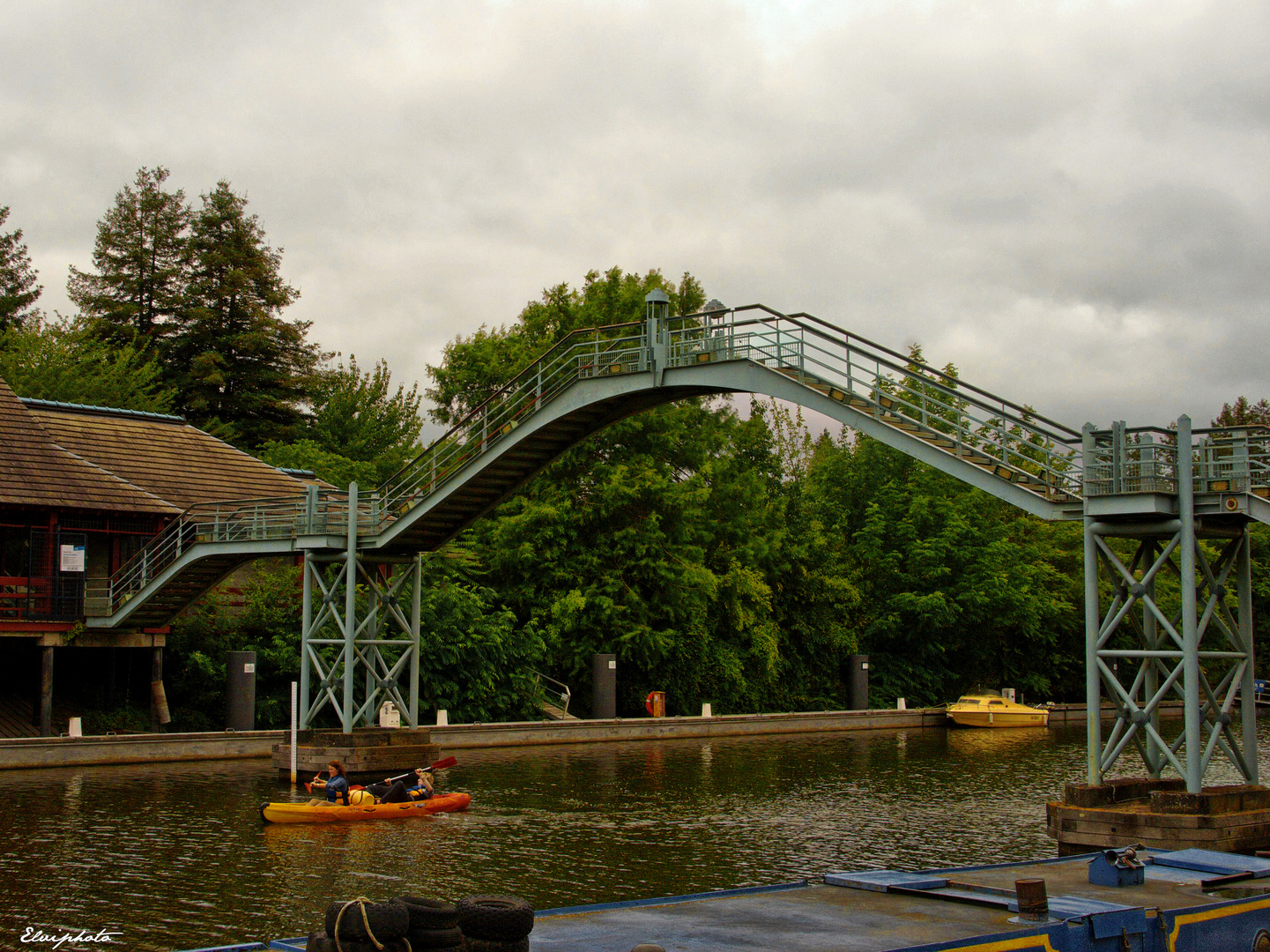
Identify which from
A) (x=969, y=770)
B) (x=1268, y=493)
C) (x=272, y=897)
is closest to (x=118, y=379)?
(x=969, y=770)

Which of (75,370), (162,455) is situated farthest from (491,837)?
(75,370)

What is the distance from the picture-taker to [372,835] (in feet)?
71.4

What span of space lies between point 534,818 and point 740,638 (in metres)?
27.8

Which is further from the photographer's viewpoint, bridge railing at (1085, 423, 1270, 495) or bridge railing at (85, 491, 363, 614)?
bridge railing at (85, 491, 363, 614)

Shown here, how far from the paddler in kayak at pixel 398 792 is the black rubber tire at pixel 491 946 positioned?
1502 cm

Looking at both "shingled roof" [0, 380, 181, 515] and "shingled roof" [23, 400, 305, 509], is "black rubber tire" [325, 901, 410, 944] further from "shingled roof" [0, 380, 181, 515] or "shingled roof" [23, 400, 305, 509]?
"shingled roof" [23, 400, 305, 509]

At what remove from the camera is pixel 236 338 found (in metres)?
62.7

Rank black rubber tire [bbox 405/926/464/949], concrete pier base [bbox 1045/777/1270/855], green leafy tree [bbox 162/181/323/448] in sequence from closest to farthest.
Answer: black rubber tire [bbox 405/926/464/949]
concrete pier base [bbox 1045/777/1270/855]
green leafy tree [bbox 162/181/323/448]

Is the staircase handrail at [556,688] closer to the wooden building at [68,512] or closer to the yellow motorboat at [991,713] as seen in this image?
the wooden building at [68,512]

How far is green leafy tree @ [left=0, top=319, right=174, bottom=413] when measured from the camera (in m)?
49.5

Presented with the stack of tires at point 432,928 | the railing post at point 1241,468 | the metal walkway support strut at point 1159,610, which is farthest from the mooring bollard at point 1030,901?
the railing post at point 1241,468

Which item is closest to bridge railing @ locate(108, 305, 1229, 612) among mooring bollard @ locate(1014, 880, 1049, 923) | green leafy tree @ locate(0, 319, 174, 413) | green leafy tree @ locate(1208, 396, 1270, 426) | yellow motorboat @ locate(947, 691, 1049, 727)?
mooring bollard @ locate(1014, 880, 1049, 923)

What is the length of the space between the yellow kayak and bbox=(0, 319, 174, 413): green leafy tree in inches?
1110

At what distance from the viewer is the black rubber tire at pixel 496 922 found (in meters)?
9.53
